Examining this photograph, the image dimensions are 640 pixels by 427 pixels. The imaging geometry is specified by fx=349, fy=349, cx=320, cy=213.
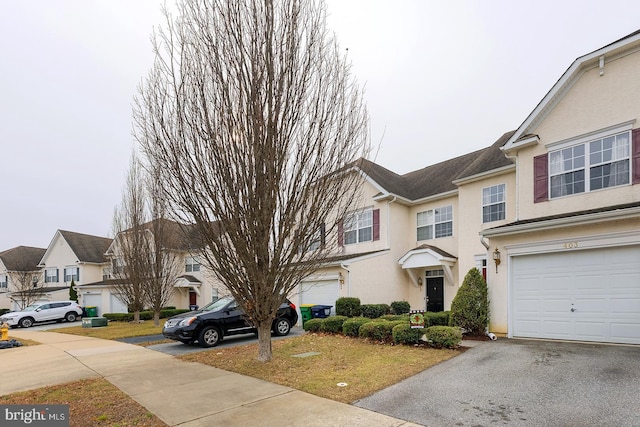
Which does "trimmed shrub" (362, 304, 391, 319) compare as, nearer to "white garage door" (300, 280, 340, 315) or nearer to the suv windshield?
"white garage door" (300, 280, 340, 315)

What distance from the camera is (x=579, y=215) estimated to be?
356 inches

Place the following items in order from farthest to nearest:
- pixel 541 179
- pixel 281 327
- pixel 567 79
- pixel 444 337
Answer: pixel 281 327
pixel 541 179
pixel 567 79
pixel 444 337

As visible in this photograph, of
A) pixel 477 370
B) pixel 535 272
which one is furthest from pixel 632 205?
pixel 477 370

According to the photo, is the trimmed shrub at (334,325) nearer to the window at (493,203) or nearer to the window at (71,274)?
the window at (493,203)

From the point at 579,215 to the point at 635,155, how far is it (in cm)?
236

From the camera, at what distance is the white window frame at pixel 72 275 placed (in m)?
35.1

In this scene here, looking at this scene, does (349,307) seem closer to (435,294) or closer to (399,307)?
(399,307)

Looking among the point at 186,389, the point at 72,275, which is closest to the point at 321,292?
the point at 186,389

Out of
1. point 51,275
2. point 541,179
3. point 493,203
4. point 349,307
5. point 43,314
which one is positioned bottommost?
point 43,314

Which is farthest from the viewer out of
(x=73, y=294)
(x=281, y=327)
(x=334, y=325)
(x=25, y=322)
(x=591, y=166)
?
(x=73, y=294)

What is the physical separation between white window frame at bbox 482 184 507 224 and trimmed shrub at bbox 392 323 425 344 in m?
7.05

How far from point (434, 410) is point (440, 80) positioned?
1658 cm

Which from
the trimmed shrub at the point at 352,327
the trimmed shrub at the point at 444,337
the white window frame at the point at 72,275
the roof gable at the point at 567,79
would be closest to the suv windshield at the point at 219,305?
the trimmed shrub at the point at 352,327

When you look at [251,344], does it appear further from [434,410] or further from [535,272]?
[535,272]
